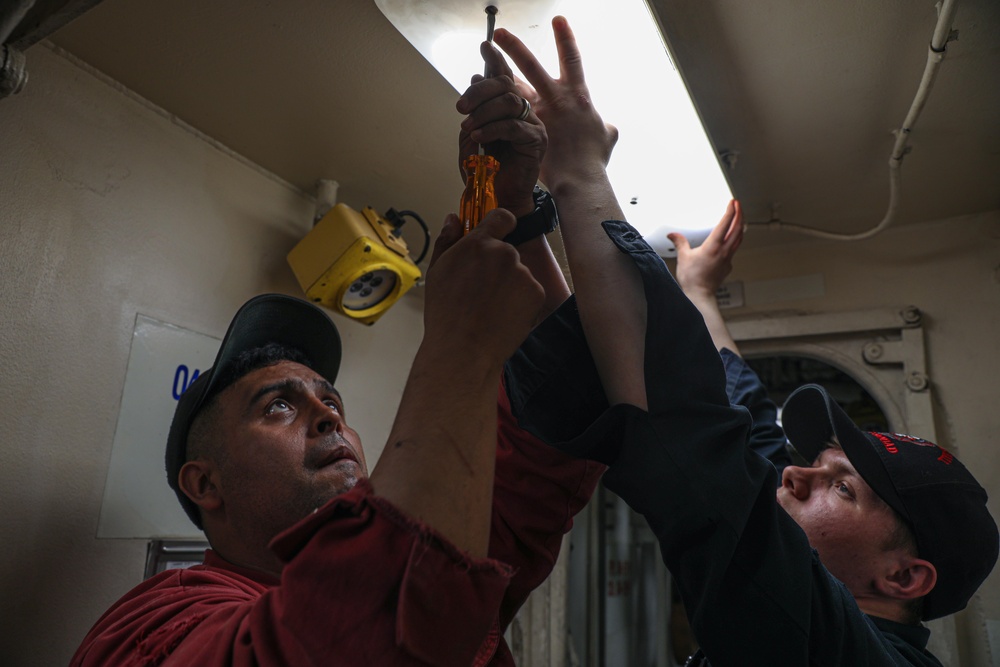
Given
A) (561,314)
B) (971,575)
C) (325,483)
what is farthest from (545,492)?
(971,575)

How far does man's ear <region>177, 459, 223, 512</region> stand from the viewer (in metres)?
1.21

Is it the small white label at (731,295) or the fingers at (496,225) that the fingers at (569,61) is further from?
the small white label at (731,295)

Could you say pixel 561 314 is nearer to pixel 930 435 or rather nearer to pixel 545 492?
pixel 545 492

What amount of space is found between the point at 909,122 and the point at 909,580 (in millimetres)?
1038

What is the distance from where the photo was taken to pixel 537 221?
32.5 inches

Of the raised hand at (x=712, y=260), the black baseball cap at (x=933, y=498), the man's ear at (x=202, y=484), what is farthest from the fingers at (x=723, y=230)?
the man's ear at (x=202, y=484)

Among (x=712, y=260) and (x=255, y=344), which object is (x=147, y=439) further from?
(x=712, y=260)

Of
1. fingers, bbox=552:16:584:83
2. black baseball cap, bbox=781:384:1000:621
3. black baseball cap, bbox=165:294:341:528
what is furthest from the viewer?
black baseball cap, bbox=165:294:341:528

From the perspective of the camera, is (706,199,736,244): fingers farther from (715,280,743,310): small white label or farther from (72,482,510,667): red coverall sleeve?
(72,482,510,667): red coverall sleeve

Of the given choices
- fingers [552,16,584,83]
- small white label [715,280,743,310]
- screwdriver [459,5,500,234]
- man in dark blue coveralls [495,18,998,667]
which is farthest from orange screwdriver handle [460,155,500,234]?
small white label [715,280,743,310]

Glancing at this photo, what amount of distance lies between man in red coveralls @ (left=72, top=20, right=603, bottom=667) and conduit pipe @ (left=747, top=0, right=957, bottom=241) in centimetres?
94

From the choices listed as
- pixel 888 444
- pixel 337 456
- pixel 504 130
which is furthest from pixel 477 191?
pixel 888 444

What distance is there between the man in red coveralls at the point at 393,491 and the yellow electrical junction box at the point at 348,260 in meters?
0.40

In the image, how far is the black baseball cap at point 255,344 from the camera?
1300 millimetres
